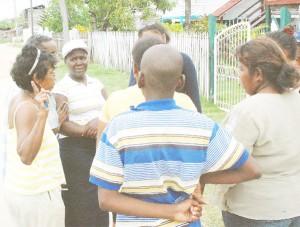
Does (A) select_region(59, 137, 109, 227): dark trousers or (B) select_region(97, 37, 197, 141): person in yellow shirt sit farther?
(A) select_region(59, 137, 109, 227): dark trousers

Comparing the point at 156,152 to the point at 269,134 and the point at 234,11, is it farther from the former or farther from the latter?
the point at 234,11

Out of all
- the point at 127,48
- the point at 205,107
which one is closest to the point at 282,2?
the point at 205,107

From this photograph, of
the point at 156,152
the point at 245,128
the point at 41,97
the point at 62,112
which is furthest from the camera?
the point at 62,112

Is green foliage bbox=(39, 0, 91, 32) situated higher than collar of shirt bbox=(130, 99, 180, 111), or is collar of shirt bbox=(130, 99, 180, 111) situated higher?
green foliage bbox=(39, 0, 91, 32)

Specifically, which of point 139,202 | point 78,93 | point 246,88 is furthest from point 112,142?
point 78,93

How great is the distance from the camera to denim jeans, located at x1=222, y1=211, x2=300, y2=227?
238 centimetres

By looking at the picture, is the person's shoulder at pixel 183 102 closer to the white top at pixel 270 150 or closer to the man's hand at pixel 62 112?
the white top at pixel 270 150

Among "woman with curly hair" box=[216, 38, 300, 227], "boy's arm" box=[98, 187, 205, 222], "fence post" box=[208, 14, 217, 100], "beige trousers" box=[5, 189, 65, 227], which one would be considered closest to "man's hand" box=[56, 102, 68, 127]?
"beige trousers" box=[5, 189, 65, 227]

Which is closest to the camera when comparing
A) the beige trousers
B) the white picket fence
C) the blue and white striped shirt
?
the blue and white striped shirt

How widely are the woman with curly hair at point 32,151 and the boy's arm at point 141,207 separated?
96 cm

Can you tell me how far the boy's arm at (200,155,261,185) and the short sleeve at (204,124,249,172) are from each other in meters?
0.03

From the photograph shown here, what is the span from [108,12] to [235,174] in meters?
22.4

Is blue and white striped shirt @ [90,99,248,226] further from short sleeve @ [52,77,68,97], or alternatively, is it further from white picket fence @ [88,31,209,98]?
white picket fence @ [88,31,209,98]

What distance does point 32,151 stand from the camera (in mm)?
2648
